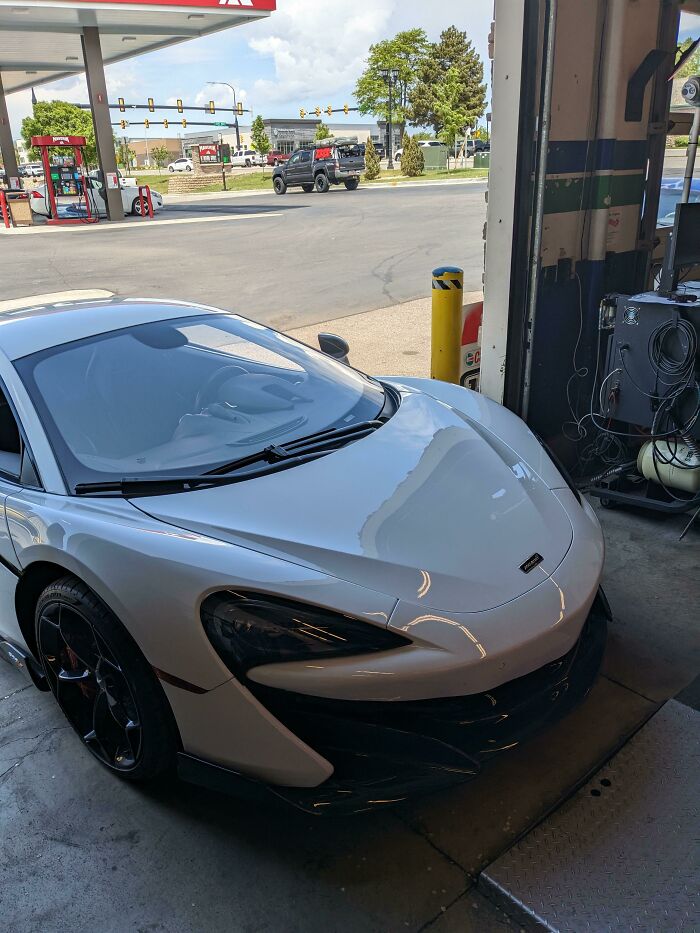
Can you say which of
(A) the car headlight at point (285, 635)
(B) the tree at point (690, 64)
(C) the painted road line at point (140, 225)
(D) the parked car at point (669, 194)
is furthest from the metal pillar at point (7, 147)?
(A) the car headlight at point (285, 635)

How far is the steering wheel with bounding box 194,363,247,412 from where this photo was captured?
283 centimetres

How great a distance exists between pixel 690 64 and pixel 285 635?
4.91m

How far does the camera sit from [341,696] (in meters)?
1.88

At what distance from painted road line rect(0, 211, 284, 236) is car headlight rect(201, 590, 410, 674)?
2254 centimetres

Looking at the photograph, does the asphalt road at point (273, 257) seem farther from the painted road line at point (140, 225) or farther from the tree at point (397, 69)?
the tree at point (397, 69)

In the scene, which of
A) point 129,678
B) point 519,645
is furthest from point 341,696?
point 129,678

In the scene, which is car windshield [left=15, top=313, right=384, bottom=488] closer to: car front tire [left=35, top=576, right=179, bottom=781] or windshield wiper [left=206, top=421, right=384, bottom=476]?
windshield wiper [left=206, top=421, right=384, bottom=476]

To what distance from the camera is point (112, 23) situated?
24.1 meters

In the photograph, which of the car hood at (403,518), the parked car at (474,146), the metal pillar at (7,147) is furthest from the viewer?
the parked car at (474,146)

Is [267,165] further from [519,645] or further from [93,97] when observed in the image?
[519,645]

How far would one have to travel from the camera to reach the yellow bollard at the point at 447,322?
5.09m

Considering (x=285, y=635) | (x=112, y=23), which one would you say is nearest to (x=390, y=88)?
(x=112, y=23)

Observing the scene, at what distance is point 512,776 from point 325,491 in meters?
1.08

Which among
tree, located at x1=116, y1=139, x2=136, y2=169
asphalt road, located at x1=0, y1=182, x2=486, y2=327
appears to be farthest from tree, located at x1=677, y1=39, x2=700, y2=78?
tree, located at x1=116, y1=139, x2=136, y2=169
